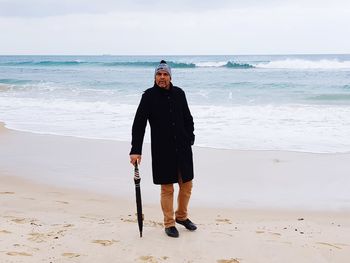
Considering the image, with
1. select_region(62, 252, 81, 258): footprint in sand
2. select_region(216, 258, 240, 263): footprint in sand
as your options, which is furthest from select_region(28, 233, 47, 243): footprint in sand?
select_region(216, 258, 240, 263): footprint in sand

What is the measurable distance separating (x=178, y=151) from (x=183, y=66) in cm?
5448

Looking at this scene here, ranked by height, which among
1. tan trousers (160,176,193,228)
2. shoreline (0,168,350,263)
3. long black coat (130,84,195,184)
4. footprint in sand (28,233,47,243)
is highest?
long black coat (130,84,195,184)

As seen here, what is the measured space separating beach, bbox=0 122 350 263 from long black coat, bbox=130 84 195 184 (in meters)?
0.66

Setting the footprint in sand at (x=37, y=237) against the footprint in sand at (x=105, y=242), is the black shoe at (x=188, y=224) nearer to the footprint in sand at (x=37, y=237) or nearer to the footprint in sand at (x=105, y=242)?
the footprint in sand at (x=105, y=242)

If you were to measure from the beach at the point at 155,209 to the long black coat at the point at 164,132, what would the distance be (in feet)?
2.17

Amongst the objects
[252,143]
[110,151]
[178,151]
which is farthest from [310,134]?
[178,151]

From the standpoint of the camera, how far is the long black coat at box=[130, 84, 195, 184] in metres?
4.81

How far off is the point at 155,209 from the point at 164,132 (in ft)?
5.89

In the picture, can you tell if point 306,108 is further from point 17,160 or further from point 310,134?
point 17,160

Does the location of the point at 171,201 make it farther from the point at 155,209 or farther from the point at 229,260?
the point at 155,209

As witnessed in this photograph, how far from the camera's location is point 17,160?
30.3ft

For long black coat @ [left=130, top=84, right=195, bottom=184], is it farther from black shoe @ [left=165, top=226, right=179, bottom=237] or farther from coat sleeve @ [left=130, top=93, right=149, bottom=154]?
black shoe @ [left=165, top=226, right=179, bottom=237]

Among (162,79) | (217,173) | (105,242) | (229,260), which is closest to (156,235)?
(105,242)

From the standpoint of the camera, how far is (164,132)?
4.82 m
